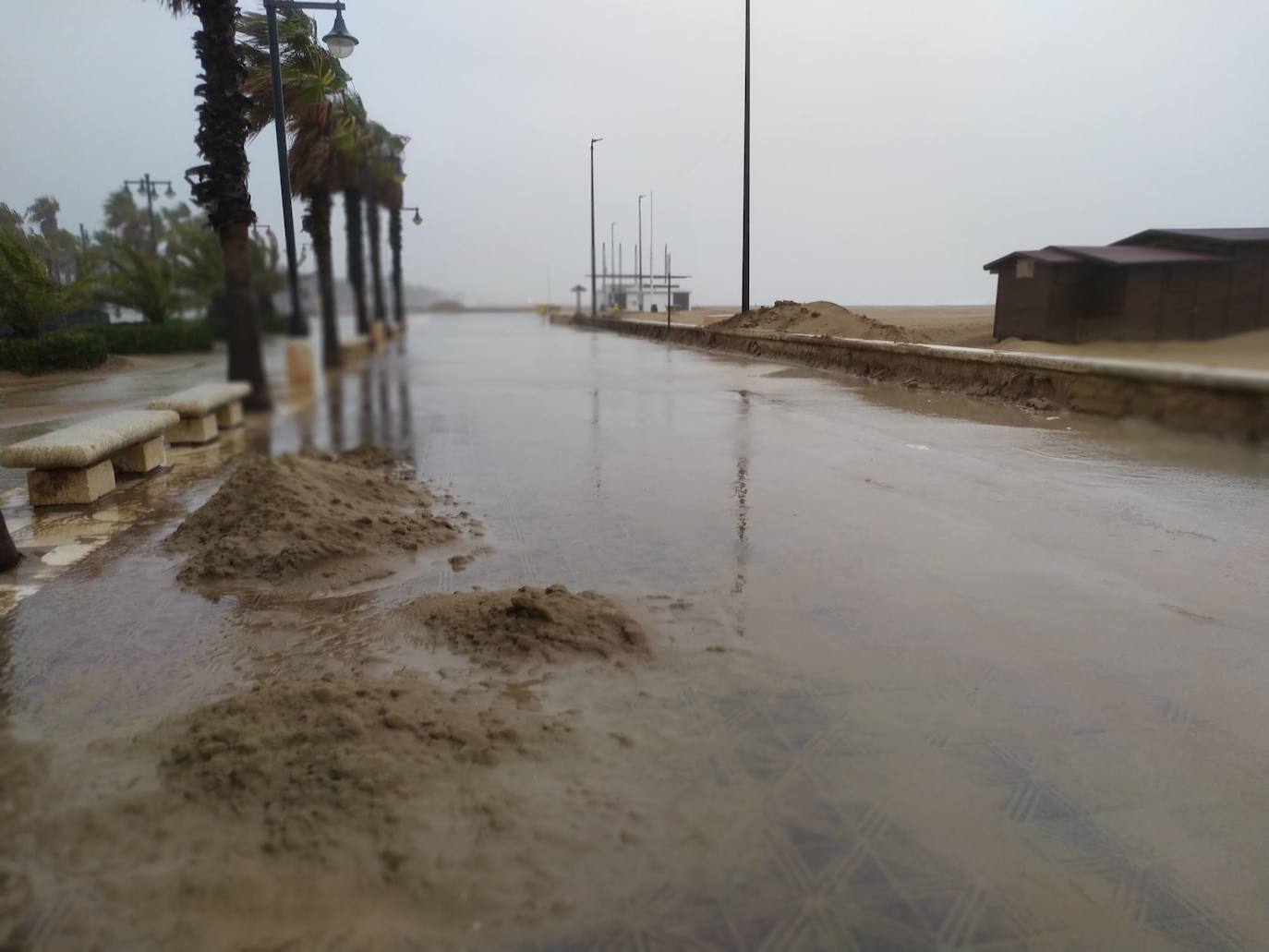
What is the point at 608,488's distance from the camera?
689 cm

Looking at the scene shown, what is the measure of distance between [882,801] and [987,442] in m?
7.01

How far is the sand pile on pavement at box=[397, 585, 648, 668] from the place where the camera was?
3.62 metres

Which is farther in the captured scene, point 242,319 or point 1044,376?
point 1044,376

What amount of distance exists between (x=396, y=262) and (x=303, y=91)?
19.4 m

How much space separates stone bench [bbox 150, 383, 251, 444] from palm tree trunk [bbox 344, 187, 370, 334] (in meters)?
5.75

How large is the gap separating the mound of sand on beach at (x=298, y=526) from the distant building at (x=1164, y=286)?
3935 mm

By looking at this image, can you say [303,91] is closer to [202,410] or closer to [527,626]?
[202,410]

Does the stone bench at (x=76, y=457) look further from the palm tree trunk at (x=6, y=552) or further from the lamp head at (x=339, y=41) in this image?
the lamp head at (x=339, y=41)

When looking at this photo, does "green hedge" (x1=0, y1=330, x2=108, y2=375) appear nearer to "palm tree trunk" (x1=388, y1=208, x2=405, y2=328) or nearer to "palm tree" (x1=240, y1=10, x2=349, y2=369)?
"palm tree" (x1=240, y1=10, x2=349, y2=369)

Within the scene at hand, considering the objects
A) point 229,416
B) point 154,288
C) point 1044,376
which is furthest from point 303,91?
point 154,288

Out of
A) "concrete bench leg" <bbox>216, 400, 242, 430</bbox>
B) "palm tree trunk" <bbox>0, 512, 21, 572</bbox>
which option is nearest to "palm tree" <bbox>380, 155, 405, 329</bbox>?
"concrete bench leg" <bbox>216, 400, 242, 430</bbox>

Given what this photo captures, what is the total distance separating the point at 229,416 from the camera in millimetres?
9297

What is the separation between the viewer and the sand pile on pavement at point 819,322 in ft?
69.6

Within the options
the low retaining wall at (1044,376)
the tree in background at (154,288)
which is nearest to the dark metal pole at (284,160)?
the low retaining wall at (1044,376)
